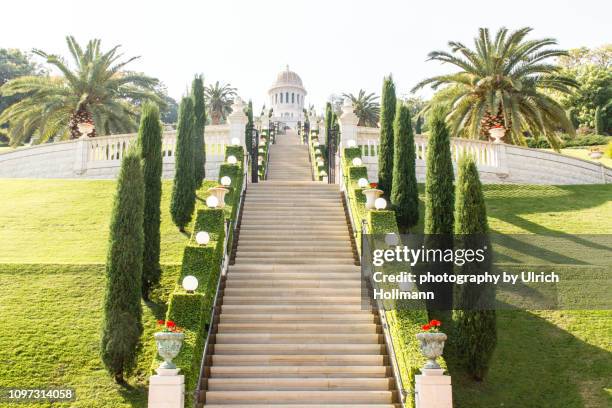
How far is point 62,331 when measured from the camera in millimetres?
12000

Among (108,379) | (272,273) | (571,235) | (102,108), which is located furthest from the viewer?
(102,108)

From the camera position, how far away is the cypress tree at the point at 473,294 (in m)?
11.4

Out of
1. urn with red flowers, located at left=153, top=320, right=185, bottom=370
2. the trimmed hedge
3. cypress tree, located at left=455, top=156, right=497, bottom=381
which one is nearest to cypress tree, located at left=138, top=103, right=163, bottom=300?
urn with red flowers, located at left=153, top=320, right=185, bottom=370

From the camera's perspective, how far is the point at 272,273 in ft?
49.3

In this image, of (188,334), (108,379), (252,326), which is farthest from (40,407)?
(252,326)

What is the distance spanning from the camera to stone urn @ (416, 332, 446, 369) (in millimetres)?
10086

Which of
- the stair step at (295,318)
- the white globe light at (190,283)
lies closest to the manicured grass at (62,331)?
the white globe light at (190,283)

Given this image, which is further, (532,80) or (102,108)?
(102,108)

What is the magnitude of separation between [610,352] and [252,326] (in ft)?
27.7

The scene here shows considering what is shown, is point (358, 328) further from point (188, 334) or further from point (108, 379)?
point (108, 379)

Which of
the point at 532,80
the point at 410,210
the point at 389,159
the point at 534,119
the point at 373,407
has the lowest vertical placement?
the point at 373,407

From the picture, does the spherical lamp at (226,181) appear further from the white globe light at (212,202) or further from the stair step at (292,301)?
the stair step at (292,301)

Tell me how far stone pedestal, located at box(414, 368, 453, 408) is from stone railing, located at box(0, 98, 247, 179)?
50.8 ft

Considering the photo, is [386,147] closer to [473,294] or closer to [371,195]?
[371,195]
